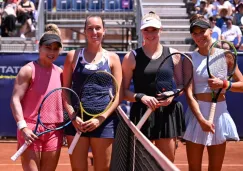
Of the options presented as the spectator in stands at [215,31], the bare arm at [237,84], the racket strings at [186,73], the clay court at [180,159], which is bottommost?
the clay court at [180,159]

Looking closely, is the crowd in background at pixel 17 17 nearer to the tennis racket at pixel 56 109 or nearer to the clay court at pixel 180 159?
the clay court at pixel 180 159

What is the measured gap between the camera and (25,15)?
1814 centimetres

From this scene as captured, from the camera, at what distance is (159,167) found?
4.03m

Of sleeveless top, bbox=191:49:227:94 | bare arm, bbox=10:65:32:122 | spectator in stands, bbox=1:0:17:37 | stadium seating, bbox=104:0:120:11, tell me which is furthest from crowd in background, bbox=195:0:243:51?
bare arm, bbox=10:65:32:122

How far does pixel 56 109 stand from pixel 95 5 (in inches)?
473

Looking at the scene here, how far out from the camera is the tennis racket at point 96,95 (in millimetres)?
5711

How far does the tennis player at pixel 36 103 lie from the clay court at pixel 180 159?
143 inches

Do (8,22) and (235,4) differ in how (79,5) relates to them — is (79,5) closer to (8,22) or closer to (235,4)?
(8,22)

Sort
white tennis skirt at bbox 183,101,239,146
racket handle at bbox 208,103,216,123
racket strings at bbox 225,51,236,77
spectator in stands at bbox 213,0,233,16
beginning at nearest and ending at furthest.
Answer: racket handle at bbox 208,103,216,123 → white tennis skirt at bbox 183,101,239,146 → racket strings at bbox 225,51,236,77 → spectator in stands at bbox 213,0,233,16

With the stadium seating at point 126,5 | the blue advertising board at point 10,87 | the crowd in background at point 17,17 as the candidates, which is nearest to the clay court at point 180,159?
the blue advertising board at point 10,87

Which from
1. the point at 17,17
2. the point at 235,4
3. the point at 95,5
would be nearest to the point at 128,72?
the point at 95,5

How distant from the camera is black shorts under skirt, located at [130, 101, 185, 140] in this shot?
19.0ft

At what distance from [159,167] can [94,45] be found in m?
2.08

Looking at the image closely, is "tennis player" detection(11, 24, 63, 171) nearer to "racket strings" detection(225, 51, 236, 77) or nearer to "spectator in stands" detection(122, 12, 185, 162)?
"spectator in stands" detection(122, 12, 185, 162)
